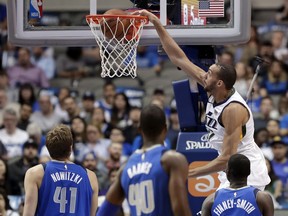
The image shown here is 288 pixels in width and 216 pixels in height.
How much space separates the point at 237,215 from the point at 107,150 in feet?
20.9

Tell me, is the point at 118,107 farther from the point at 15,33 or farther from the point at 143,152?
the point at 143,152

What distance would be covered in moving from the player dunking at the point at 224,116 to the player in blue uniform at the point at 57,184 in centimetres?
101

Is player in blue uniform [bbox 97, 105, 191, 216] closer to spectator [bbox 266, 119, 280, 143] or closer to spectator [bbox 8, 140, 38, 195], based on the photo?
spectator [bbox 8, 140, 38, 195]

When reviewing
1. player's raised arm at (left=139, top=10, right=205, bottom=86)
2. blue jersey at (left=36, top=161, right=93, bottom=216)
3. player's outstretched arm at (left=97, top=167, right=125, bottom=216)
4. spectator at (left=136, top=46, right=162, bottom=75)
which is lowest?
blue jersey at (left=36, top=161, right=93, bottom=216)

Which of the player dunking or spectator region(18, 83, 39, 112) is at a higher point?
the player dunking

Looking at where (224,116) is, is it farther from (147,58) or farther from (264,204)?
(147,58)

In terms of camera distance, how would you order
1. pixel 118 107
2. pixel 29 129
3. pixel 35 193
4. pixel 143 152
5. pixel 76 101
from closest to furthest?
pixel 143 152 → pixel 35 193 → pixel 29 129 → pixel 118 107 → pixel 76 101

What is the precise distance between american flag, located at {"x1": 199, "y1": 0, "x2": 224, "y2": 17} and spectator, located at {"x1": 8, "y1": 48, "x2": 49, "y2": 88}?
7852mm

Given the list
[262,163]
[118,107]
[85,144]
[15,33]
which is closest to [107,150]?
[85,144]

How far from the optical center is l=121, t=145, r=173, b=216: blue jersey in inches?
268

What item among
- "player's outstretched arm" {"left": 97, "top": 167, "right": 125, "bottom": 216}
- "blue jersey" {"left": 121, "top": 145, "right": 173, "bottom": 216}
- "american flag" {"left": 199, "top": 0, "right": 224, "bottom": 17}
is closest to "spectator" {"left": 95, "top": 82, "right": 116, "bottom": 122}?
"american flag" {"left": 199, "top": 0, "right": 224, "bottom": 17}

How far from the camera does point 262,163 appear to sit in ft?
30.1

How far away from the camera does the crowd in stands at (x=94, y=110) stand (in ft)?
45.1

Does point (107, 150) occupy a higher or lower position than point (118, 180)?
lower
